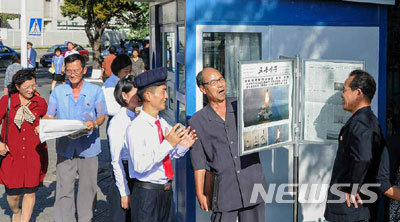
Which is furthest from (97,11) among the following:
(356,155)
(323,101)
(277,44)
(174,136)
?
(356,155)

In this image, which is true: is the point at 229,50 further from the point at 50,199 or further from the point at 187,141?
the point at 50,199

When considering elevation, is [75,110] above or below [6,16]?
below

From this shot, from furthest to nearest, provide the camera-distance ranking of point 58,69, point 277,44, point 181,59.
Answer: point 58,69 < point 181,59 < point 277,44

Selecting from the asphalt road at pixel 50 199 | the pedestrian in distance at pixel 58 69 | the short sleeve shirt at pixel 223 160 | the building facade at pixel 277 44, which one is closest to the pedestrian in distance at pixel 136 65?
the asphalt road at pixel 50 199

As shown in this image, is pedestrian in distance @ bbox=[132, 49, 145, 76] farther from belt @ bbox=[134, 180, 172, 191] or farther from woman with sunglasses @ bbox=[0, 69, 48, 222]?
belt @ bbox=[134, 180, 172, 191]

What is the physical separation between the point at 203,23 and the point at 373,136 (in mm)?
2024

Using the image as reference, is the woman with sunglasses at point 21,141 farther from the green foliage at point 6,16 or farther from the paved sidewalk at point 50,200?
the green foliage at point 6,16

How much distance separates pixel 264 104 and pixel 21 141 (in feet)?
9.38

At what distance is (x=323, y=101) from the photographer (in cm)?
491

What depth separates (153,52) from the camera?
295 inches

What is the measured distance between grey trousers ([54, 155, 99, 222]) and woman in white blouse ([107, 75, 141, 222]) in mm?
962

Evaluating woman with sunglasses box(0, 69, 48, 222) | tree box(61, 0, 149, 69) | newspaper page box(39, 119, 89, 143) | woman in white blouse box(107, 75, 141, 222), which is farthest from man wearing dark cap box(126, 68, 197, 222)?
tree box(61, 0, 149, 69)

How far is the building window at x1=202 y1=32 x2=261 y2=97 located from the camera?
17.7 feet

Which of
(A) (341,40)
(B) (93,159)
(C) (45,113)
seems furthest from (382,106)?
(C) (45,113)
